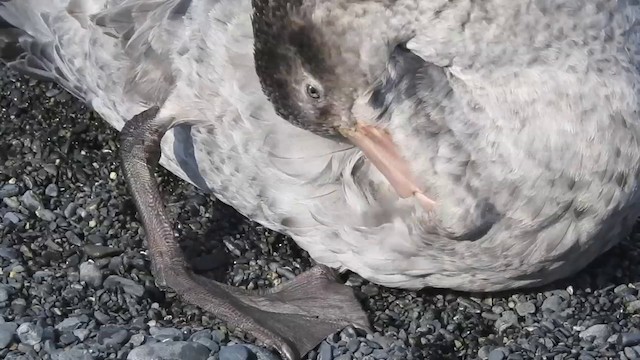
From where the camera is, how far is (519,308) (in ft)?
12.3

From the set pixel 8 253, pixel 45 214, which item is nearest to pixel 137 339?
pixel 8 253

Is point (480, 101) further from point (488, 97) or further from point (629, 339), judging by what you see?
point (629, 339)

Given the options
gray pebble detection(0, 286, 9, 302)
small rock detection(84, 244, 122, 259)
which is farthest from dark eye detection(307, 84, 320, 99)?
gray pebble detection(0, 286, 9, 302)

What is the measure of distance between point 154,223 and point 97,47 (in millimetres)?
759

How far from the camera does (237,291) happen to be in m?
3.82

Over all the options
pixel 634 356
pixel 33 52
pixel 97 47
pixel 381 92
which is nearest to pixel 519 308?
pixel 634 356

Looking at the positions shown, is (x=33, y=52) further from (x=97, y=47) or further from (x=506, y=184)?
(x=506, y=184)

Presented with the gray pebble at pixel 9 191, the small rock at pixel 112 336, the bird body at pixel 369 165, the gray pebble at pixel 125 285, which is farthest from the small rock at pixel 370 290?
the gray pebble at pixel 9 191

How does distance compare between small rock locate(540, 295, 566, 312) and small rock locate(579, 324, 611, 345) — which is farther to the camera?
small rock locate(540, 295, 566, 312)

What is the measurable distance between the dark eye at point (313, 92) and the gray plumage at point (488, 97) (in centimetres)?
2

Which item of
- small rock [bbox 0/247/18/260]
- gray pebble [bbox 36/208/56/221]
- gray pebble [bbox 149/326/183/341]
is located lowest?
gray pebble [bbox 36/208/56/221]

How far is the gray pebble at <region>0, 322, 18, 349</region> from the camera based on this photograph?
3367mm

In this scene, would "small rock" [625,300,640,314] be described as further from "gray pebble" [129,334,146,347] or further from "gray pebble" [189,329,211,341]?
"gray pebble" [129,334,146,347]

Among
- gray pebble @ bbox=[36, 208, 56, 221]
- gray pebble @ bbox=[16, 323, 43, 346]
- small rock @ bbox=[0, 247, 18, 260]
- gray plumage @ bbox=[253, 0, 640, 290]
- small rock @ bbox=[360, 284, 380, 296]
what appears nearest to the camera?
gray plumage @ bbox=[253, 0, 640, 290]
